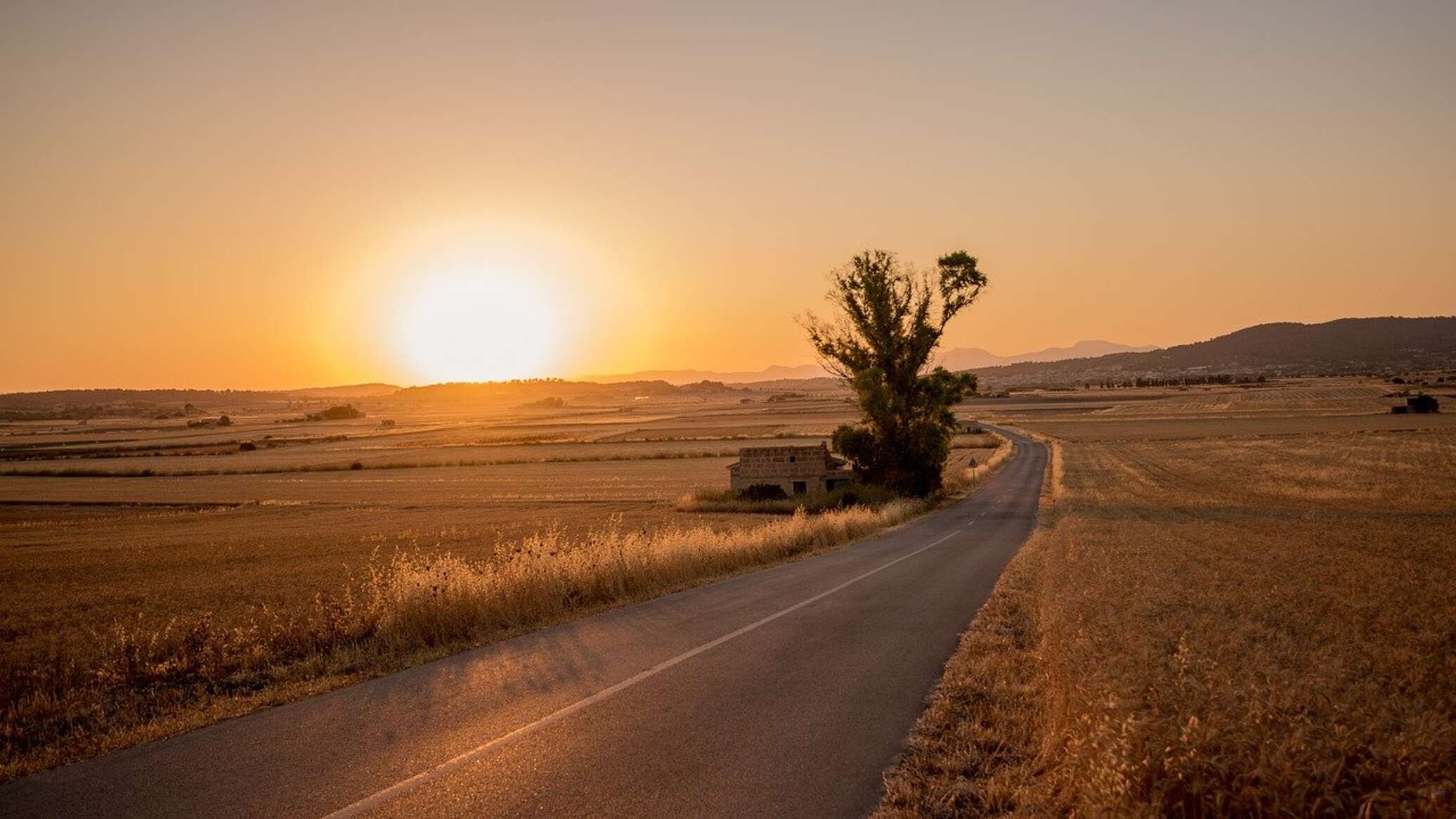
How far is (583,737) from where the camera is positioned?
7836 mm

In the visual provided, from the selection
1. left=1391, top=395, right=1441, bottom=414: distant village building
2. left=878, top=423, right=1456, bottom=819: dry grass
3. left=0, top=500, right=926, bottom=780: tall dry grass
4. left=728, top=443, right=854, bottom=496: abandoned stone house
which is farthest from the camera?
left=1391, top=395, right=1441, bottom=414: distant village building

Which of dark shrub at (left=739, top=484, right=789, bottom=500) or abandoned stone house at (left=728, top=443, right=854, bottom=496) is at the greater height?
abandoned stone house at (left=728, top=443, right=854, bottom=496)

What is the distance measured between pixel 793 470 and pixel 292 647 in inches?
1705

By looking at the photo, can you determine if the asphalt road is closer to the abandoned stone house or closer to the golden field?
the golden field

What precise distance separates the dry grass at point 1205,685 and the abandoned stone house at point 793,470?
102 feet

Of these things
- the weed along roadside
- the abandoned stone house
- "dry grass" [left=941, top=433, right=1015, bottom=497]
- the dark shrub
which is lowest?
"dry grass" [left=941, top=433, right=1015, bottom=497]

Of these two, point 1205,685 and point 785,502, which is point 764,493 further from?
point 1205,685

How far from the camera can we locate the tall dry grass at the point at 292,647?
349 inches

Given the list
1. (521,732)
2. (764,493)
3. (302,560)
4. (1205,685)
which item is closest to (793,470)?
(764,493)

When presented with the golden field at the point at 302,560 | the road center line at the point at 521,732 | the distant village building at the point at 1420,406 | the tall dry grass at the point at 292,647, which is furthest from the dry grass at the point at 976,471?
the distant village building at the point at 1420,406

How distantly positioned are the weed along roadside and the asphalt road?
73 cm

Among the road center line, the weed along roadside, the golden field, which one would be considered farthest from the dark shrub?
the road center line

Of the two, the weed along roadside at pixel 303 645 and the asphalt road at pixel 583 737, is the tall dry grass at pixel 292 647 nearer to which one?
the weed along roadside at pixel 303 645

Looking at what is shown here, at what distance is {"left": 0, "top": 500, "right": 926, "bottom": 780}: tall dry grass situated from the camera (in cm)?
887
